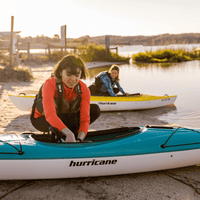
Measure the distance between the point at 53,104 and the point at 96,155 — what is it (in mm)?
629

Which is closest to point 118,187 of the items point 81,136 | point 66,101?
point 81,136

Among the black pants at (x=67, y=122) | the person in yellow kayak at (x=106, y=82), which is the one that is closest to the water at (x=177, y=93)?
the person in yellow kayak at (x=106, y=82)

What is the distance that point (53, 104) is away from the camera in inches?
95.2

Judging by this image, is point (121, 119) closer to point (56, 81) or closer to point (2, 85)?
point (56, 81)

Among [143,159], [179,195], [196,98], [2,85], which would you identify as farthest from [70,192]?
[2,85]

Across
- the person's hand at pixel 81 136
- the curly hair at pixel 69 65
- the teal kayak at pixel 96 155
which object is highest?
the curly hair at pixel 69 65

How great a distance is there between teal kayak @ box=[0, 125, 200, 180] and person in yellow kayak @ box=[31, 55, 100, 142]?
18 cm

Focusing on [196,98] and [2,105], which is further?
[196,98]

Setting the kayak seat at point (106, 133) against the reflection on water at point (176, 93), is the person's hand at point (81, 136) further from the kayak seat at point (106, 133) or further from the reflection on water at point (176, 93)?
the reflection on water at point (176, 93)

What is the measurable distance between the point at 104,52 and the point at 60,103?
1810 centimetres

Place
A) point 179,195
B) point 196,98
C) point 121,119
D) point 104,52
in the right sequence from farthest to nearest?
point 104,52, point 196,98, point 121,119, point 179,195

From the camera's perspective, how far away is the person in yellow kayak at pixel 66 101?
7.85ft

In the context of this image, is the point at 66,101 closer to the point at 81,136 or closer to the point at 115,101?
the point at 81,136

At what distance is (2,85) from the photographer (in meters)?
8.34
